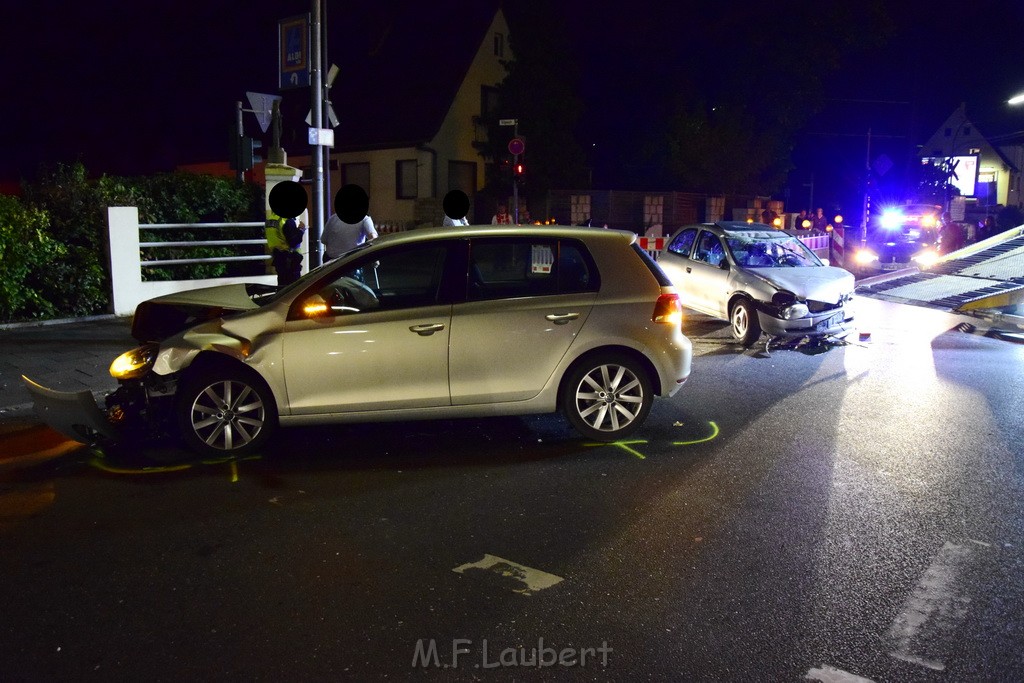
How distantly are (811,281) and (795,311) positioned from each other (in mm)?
607

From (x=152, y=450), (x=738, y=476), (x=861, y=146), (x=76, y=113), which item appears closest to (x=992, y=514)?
(x=738, y=476)

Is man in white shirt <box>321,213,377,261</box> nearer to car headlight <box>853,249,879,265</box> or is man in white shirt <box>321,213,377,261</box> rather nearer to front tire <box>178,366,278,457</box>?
front tire <box>178,366,278,457</box>

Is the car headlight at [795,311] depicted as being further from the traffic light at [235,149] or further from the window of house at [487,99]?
the window of house at [487,99]

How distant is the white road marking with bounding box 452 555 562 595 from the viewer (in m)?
4.43

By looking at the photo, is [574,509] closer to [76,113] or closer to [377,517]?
[377,517]

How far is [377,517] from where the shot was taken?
5.40 metres

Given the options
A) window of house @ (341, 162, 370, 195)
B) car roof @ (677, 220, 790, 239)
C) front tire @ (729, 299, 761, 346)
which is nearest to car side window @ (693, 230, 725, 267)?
car roof @ (677, 220, 790, 239)

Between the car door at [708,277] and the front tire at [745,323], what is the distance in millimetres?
231

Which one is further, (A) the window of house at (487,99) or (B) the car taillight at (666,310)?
(A) the window of house at (487,99)

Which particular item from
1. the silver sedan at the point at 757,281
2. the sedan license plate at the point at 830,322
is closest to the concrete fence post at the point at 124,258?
the silver sedan at the point at 757,281

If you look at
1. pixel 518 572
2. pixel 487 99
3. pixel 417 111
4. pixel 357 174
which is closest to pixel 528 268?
pixel 518 572

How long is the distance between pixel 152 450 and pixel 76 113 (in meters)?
39.5

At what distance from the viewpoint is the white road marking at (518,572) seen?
443 cm

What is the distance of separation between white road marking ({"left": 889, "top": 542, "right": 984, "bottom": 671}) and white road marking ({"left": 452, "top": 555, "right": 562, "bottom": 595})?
1.60 m
